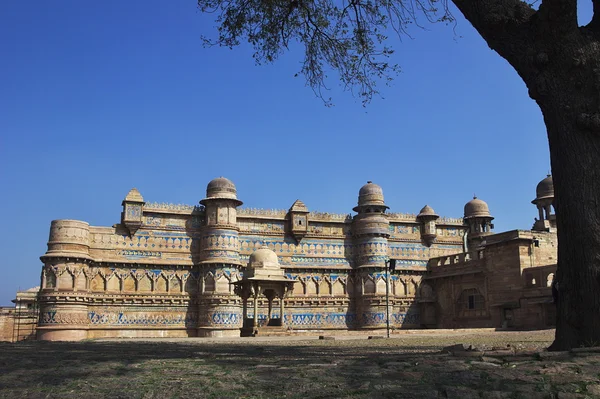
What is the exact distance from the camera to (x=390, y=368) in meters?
6.37

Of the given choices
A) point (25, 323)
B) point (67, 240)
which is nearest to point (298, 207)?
point (67, 240)

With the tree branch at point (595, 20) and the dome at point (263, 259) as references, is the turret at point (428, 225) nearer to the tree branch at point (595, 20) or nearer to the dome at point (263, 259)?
the dome at point (263, 259)

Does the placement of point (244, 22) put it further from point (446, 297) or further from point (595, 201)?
point (446, 297)

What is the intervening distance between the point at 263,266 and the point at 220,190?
29.9 feet

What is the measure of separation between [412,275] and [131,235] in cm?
1714

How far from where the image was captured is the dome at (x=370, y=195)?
36719mm

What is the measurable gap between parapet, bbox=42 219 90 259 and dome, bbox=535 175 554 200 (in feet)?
89.0

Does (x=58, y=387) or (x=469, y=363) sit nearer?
(x=58, y=387)

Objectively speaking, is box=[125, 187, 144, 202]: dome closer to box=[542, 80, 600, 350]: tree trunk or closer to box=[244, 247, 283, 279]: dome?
box=[244, 247, 283, 279]: dome

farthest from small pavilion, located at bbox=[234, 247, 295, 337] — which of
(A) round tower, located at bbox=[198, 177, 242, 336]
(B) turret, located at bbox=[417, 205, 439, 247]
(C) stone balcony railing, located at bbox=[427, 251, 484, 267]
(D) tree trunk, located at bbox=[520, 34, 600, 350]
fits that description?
(D) tree trunk, located at bbox=[520, 34, 600, 350]

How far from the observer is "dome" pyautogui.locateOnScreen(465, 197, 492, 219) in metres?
39.5

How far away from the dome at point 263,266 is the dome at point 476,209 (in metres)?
18.4

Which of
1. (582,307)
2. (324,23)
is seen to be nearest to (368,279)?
(324,23)

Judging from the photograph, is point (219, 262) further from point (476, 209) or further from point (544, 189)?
point (544, 189)
